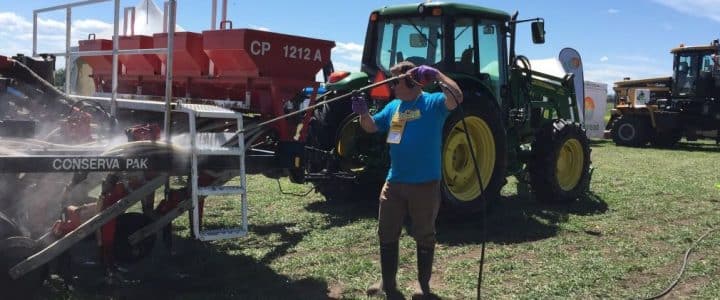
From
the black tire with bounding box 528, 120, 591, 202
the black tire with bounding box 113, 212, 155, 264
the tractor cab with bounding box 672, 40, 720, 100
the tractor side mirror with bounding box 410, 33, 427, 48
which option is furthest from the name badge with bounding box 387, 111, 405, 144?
the tractor cab with bounding box 672, 40, 720, 100

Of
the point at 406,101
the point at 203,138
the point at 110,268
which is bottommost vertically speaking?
the point at 110,268

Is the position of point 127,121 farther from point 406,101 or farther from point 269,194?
point 269,194

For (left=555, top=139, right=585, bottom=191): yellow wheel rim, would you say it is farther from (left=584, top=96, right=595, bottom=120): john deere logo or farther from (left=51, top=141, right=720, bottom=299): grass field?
(left=584, top=96, right=595, bottom=120): john deere logo

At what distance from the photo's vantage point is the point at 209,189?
4.26 meters

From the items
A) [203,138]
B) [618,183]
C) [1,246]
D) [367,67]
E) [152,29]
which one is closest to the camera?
[1,246]

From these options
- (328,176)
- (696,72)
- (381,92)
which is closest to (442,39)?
(381,92)

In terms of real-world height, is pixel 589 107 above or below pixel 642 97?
below

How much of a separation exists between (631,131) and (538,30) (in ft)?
44.1

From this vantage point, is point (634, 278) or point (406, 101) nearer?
point (406, 101)

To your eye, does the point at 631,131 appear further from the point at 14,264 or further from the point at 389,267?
the point at 14,264

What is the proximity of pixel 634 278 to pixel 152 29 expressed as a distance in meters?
4.84

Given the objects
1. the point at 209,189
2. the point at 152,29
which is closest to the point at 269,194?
the point at 152,29

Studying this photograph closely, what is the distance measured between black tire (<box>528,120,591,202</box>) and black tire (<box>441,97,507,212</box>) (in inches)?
39.9

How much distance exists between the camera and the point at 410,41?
7.41 metres
